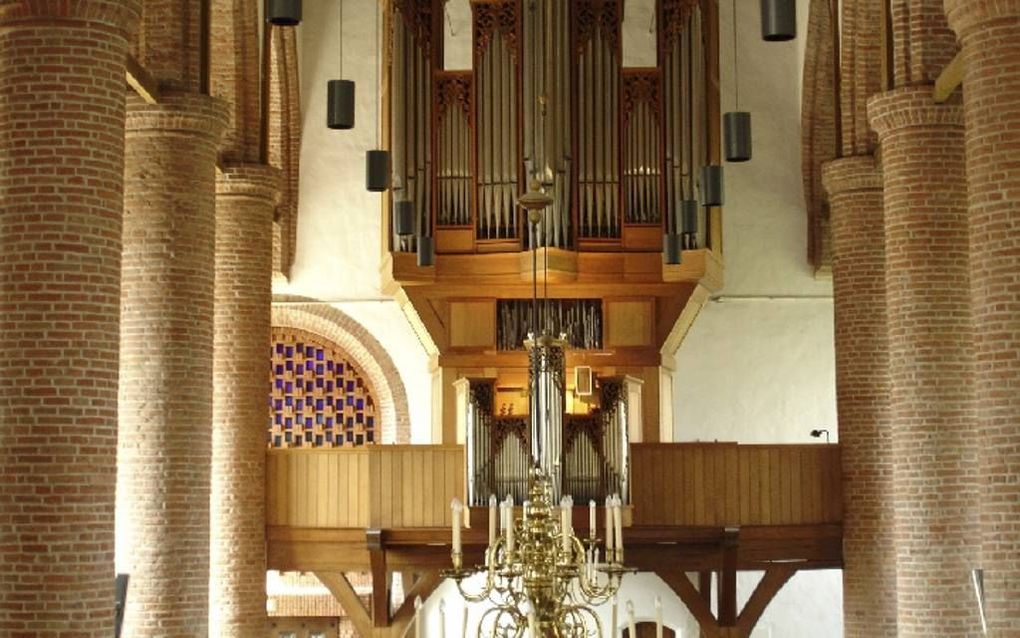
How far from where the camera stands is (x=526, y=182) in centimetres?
2152

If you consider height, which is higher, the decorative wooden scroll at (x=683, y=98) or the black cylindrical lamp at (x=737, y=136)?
the decorative wooden scroll at (x=683, y=98)

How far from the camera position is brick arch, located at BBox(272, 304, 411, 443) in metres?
26.5

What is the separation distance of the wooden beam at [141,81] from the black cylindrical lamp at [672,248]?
21.7 feet

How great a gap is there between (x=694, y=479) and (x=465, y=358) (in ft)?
11.0

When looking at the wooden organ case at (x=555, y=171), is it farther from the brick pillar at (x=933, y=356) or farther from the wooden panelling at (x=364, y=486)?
the brick pillar at (x=933, y=356)

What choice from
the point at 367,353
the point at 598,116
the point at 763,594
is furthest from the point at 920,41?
the point at 367,353

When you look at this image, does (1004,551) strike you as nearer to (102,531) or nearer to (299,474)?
(102,531)

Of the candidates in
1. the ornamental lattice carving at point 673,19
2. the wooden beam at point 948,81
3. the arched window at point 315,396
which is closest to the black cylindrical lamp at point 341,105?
the ornamental lattice carving at point 673,19

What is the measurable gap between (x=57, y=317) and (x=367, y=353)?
561 inches

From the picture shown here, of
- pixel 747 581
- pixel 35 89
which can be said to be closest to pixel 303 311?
pixel 747 581

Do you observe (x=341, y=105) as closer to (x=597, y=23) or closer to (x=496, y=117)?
(x=496, y=117)

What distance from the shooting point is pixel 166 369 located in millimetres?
17219

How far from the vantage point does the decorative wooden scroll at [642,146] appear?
21672 mm

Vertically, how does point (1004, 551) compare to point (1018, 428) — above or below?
below
